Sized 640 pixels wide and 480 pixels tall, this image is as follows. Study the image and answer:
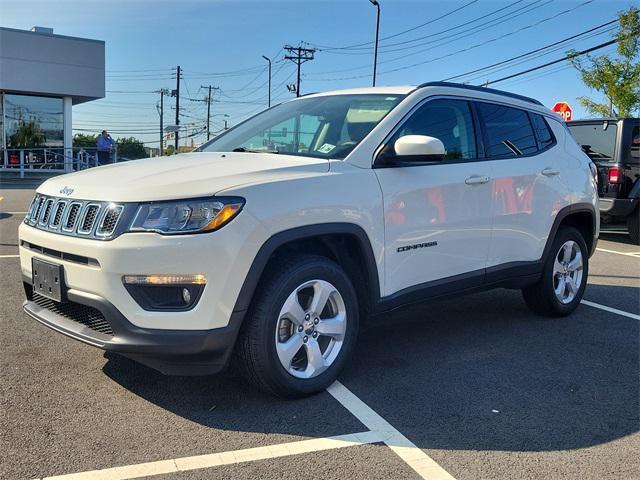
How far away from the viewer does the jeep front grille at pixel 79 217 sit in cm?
308

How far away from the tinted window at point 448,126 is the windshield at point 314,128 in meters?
0.20

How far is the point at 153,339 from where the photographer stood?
3020 mm

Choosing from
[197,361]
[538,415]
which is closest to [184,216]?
[197,361]

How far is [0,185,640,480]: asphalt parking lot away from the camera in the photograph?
2.82 m

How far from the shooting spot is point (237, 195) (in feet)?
10.2

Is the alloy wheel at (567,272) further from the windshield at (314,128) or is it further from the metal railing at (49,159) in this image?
the metal railing at (49,159)

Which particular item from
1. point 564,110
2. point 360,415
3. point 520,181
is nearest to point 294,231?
point 360,415

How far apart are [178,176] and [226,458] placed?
145 centimetres

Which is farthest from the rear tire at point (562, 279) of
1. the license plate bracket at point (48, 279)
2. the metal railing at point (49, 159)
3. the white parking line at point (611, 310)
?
the metal railing at point (49, 159)

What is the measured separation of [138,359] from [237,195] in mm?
961

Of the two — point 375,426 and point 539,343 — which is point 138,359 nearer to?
point 375,426

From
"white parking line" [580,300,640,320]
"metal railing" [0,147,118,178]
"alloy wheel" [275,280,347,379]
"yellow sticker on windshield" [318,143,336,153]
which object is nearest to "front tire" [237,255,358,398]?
"alloy wheel" [275,280,347,379]

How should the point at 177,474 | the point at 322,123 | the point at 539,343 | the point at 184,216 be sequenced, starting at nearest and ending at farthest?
the point at 177,474 < the point at 184,216 < the point at 322,123 < the point at 539,343

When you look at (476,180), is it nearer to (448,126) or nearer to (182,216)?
(448,126)
